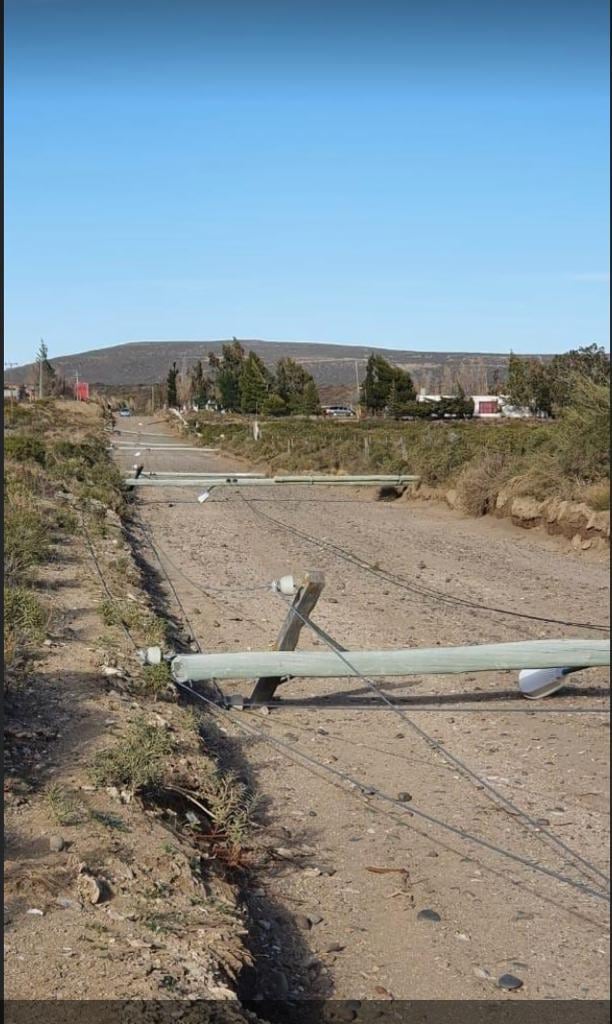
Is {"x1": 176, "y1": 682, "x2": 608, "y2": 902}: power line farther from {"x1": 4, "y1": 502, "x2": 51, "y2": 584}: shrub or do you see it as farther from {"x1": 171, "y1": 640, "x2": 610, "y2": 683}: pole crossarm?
{"x1": 4, "y1": 502, "x2": 51, "y2": 584}: shrub

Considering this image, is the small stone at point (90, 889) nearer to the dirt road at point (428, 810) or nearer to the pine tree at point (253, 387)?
the dirt road at point (428, 810)

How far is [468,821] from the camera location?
5.08 metres

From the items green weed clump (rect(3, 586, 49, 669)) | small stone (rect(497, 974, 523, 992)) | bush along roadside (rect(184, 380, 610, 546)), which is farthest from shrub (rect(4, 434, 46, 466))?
small stone (rect(497, 974, 523, 992))

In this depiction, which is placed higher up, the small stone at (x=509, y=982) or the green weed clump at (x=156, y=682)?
the green weed clump at (x=156, y=682)

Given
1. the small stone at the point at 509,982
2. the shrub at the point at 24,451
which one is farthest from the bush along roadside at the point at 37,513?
the small stone at the point at 509,982

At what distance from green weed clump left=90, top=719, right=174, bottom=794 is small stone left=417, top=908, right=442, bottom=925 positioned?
1.35 meters

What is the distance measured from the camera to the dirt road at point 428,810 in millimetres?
3885

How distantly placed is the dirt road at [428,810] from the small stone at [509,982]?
2cm

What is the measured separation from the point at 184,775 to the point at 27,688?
60.8 inches

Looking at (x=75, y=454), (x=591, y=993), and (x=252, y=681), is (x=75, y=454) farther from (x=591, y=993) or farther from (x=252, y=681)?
(x=591, y=993)

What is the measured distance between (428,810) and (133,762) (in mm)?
1336

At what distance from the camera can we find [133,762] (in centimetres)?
508

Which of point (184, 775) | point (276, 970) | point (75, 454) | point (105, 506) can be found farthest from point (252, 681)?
point (75, 454)

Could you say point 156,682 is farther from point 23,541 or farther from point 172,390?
point 172,390
